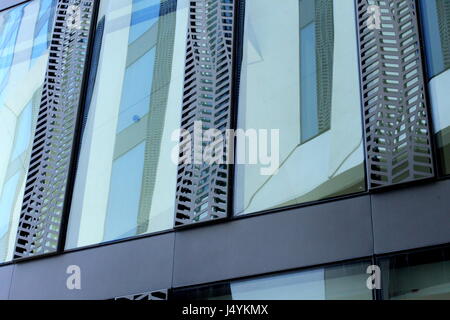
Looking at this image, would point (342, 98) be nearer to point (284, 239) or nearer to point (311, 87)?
point (311, 87)

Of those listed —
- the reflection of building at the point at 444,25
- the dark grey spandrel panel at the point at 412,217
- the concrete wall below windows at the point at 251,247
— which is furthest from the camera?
the reflection of building at the point at 444,25

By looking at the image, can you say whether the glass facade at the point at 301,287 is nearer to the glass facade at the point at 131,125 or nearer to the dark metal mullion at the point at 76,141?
the glass facade at the point at 131,125

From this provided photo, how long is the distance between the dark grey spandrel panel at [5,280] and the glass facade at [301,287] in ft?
8.94

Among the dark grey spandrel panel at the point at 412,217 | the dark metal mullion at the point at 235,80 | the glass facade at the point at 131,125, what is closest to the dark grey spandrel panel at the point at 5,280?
the glass facade at the point at 131,125

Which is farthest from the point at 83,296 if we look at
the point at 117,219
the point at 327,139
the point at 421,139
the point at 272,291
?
the point at 421,139

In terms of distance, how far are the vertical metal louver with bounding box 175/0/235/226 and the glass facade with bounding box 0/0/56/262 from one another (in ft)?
8.97

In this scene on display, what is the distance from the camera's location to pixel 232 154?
36.2 feet

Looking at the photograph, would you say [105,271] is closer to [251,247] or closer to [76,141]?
[251,247]

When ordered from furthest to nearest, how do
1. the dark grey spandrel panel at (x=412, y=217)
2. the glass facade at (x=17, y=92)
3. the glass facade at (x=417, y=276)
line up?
the glass facade at (x=17, y=92) → the dark grey spandrel panel at (x=412, y=217) → the glass facade at (x=417, y=276)

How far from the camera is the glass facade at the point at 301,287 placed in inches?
376

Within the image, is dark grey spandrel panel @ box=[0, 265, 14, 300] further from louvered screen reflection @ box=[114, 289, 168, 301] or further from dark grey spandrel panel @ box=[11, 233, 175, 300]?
louvered screen reflection @ box=[114, 289, 168, 301]

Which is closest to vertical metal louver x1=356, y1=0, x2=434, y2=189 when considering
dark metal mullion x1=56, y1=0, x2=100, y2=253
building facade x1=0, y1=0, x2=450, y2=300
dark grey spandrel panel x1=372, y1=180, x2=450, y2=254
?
building facade x1=0, y1=0, x2=450, y2=300

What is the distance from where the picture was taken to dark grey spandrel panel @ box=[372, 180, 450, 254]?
930 centimetres
